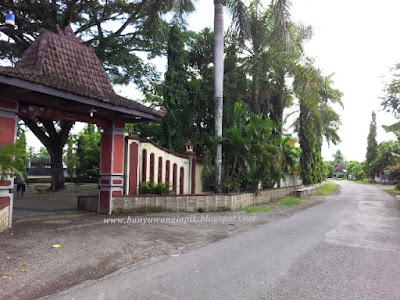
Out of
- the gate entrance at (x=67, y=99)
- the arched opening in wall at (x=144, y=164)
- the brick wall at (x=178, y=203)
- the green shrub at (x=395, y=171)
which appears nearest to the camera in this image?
the gate entrance at (x=67, y=99)

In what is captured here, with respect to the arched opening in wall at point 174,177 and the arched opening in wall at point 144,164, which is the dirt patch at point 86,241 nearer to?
the arched opening in wall at point 144,164

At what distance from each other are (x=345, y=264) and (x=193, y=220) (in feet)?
17.3

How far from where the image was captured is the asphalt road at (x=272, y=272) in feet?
14.0

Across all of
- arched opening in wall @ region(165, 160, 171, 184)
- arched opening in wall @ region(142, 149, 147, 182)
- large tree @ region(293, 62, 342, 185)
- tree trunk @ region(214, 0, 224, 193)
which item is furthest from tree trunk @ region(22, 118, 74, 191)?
large tree @ region(293, 62, 342, 185)

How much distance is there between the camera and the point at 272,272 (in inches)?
200

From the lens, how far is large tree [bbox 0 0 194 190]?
45.4 ft

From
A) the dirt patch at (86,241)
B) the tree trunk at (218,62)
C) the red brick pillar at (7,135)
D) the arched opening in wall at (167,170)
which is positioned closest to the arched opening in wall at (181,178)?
the arched opening in wall at (167,170)

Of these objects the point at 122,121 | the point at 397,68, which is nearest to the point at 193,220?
the point at 122,121

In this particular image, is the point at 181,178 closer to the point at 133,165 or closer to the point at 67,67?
the point at 133,165

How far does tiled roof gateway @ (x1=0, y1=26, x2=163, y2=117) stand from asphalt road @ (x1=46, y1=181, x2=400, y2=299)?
15.5 ft

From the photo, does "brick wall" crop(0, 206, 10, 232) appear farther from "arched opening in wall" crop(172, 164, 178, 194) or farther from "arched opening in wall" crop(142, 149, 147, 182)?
"arched opening in wall" crop(172, 164, 178, 194)

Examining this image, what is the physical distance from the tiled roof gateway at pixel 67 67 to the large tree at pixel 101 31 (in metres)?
3.86

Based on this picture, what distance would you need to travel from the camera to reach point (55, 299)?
406 centimetres

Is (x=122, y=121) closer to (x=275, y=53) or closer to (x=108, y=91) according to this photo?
(x=108, y=91)
